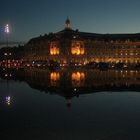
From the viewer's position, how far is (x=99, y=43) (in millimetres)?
176375

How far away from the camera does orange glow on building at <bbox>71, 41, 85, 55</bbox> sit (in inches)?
6573

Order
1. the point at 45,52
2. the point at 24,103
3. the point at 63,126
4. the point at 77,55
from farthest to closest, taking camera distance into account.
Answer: the point at 45,52, the point at 77,55, the point at 24,103, the point at 63,126

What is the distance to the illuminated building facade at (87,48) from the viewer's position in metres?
166

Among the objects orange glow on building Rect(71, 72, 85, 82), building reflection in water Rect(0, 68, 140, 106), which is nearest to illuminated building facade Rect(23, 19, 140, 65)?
orange glow on building Rect(71, 72, 85, 82)

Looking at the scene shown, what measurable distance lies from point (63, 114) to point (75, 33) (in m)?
161

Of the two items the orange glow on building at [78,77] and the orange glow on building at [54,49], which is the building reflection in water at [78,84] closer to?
the orange glow on building at [78,77]

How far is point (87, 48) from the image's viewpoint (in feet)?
568

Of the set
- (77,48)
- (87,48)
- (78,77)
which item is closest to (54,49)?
(77,48)

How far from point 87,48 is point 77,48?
297 inches

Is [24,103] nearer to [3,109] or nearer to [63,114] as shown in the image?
[3,109]

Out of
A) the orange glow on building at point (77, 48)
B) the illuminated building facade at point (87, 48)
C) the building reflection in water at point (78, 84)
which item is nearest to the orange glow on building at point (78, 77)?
the building reflection in water at point (78, 84)

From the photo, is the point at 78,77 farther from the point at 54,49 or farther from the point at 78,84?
the point at 54,49

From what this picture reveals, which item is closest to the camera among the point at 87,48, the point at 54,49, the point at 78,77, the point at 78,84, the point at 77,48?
the point at 78,84

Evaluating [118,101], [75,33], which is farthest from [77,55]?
[118,101]
